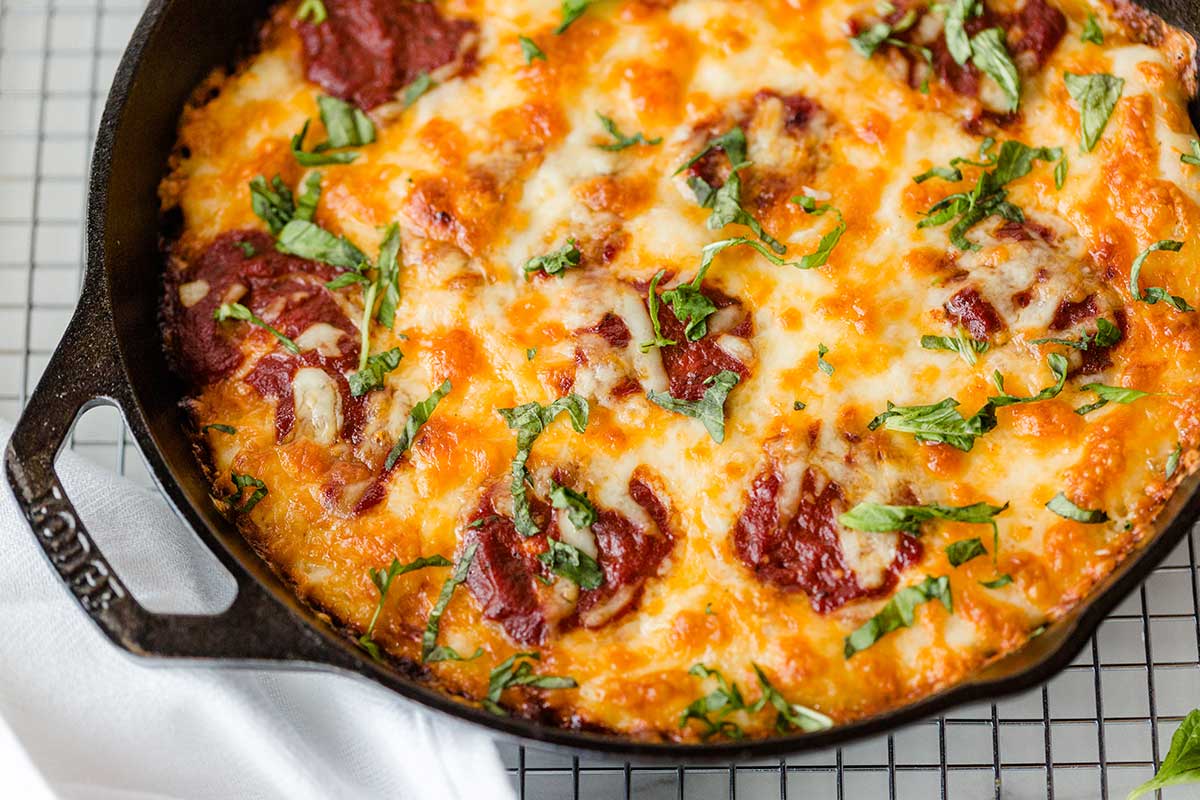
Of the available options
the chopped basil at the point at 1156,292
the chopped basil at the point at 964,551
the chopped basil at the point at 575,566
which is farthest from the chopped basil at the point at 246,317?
the chopped basil at the point at 1156,292

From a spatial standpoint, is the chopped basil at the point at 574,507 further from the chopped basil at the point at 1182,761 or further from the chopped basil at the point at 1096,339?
the chopped basil at the point at 1182,761

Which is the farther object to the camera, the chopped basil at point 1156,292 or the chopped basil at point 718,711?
the chopped basil at point 1156,292

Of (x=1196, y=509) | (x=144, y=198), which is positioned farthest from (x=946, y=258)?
(x=144, y=198)

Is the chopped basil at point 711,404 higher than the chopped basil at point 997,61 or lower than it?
lower

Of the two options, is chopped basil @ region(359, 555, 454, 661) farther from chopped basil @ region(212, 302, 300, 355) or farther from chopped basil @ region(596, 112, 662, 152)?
chopped basil @ region(596, 112, 662, 152)

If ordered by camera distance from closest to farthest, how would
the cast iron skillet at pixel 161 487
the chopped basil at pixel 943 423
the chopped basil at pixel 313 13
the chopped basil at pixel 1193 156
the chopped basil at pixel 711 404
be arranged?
the cast iron skillet at pixel 161 487 → the chopped basil at pixel 943 423 → the chopped basil at pixel 711 404 → the chopped basil at pixel 1193 156 → the chopped basil at pixel 313 13

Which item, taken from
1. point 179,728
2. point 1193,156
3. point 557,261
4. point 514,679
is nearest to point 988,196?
point 1193,156

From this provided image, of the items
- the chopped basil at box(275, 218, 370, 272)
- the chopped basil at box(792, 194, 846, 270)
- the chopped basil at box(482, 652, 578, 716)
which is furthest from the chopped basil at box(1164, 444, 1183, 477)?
→ the chopped basil at box(275, 218, 370, 272)

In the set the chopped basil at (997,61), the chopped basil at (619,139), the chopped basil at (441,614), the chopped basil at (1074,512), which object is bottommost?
the chopped basil at (441,614)
